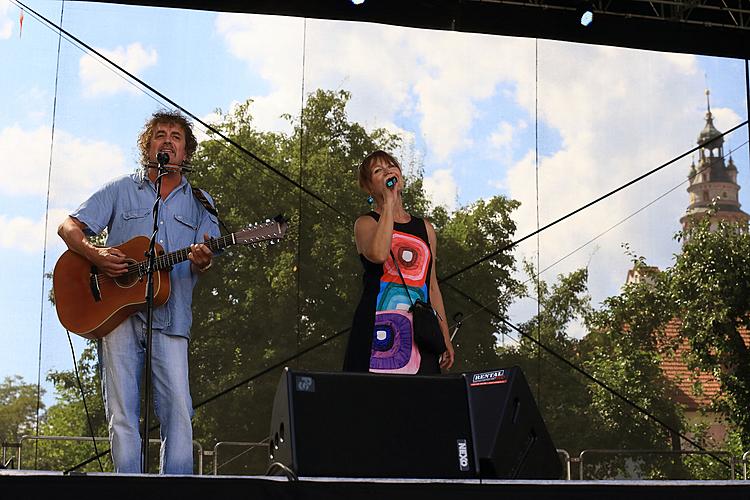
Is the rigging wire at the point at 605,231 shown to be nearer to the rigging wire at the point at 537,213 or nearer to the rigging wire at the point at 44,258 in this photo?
the rigging wire at the point at 537,213

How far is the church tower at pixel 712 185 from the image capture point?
6.40 m

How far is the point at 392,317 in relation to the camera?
317cm

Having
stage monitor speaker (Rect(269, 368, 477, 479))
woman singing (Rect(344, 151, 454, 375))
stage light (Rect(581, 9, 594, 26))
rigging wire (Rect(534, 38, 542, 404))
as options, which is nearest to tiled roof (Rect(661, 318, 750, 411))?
rigging wire (Rect(534, 38, 542, 404))

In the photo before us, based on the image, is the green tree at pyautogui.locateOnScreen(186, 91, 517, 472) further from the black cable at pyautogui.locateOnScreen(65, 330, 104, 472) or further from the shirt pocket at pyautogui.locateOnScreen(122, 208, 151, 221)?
the shirt pocket at pyautogui.locateOnScreen(122, 208, 151, 221)

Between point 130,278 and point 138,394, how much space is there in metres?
0.42

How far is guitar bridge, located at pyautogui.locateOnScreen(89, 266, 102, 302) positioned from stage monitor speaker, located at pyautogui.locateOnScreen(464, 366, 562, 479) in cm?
162

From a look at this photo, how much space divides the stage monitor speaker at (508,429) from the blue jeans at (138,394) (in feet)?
4.08

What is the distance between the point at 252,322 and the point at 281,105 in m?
1.33

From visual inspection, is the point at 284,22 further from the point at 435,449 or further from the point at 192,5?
the point at 435,449

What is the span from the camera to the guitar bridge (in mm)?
3387

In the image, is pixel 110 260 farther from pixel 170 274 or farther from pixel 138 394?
pixel 138 394

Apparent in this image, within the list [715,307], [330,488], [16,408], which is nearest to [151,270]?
[330,488]

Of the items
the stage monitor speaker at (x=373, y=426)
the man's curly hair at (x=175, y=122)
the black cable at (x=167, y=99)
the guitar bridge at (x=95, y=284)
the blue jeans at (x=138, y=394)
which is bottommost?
the stage monitor speaker at (x=373, y=426)

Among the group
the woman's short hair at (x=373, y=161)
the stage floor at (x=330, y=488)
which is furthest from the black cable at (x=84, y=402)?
the stage floor at (x=330, y=488)
